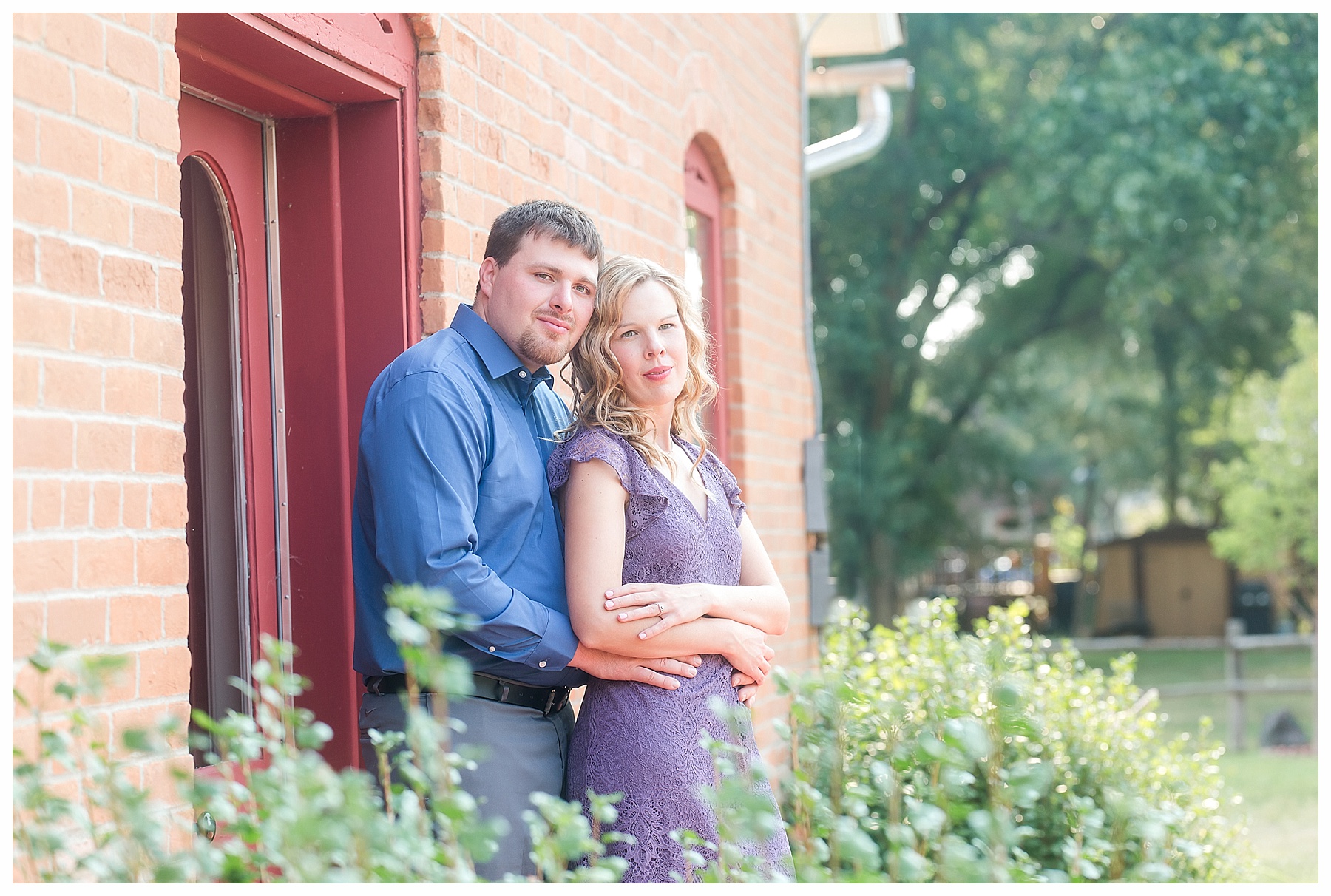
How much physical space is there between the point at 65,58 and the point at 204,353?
103 cm

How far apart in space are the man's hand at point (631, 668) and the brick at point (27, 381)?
3.95 ft

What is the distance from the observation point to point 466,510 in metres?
2.57

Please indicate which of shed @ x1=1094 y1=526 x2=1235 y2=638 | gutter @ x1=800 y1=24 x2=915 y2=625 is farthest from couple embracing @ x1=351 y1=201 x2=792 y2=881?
shed @ x1=1094 y1=526 x2=1235 y2=638

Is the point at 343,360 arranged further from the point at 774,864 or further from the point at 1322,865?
the point at 1322,865

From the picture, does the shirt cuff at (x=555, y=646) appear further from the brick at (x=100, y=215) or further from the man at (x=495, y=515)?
the brick at (x=100, y=215)

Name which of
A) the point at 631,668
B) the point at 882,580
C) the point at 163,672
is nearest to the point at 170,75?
the point at 163,672

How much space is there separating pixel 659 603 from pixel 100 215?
1393mm

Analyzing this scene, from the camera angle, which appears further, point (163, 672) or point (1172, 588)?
point (1172, 588)

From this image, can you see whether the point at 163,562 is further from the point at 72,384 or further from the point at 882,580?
the point at 882,580

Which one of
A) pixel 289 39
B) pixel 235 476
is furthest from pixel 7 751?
pixel 289 39

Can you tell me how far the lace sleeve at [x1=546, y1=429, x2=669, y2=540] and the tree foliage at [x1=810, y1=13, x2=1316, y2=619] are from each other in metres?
12.6

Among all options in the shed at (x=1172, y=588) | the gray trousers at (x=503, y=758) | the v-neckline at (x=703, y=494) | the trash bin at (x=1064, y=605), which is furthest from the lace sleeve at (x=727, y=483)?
the trash bin at (x=1064, y=605)

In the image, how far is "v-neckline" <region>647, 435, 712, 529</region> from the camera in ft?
9.61

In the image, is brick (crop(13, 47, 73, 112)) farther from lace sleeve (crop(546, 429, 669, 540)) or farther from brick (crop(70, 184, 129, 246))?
lace sleeve (crop(546, 429, 669, 540))
